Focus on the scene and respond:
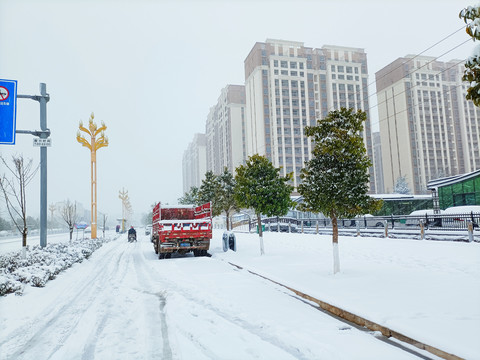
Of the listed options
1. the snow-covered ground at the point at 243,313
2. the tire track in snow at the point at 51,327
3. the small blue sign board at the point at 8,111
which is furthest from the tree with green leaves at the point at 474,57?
the small blue sign board at the point at 8,111

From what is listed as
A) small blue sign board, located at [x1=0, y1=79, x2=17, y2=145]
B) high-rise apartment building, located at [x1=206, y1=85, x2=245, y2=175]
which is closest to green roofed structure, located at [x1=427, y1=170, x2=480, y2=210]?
small blue sign board, located at [x1=0, y1=79, x2=17, y2=145]

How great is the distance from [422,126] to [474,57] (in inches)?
4528

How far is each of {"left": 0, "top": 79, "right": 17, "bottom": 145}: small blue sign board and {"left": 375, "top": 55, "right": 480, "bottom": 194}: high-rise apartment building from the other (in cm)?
10821

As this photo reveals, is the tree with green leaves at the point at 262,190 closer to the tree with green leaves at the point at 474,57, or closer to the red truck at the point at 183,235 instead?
the red truck at the point at 183,235

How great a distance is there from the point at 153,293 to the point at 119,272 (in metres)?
4.28

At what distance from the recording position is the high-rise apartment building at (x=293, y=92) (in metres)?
91.9

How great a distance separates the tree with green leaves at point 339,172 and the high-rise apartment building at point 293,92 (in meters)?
78.4

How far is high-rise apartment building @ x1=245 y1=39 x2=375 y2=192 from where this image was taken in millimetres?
91938

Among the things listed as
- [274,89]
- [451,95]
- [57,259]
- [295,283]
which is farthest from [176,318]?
[451,95]

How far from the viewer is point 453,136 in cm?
10744

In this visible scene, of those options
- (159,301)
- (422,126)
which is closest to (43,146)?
(159,301)

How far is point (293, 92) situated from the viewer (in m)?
95.2

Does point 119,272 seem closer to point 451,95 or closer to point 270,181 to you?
point 270,181

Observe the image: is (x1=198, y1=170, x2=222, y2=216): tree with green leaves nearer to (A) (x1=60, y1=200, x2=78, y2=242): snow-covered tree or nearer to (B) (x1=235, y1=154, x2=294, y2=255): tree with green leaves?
(A) (x1=60, y1=200, x2=78, y2=242): snow-covered tree
